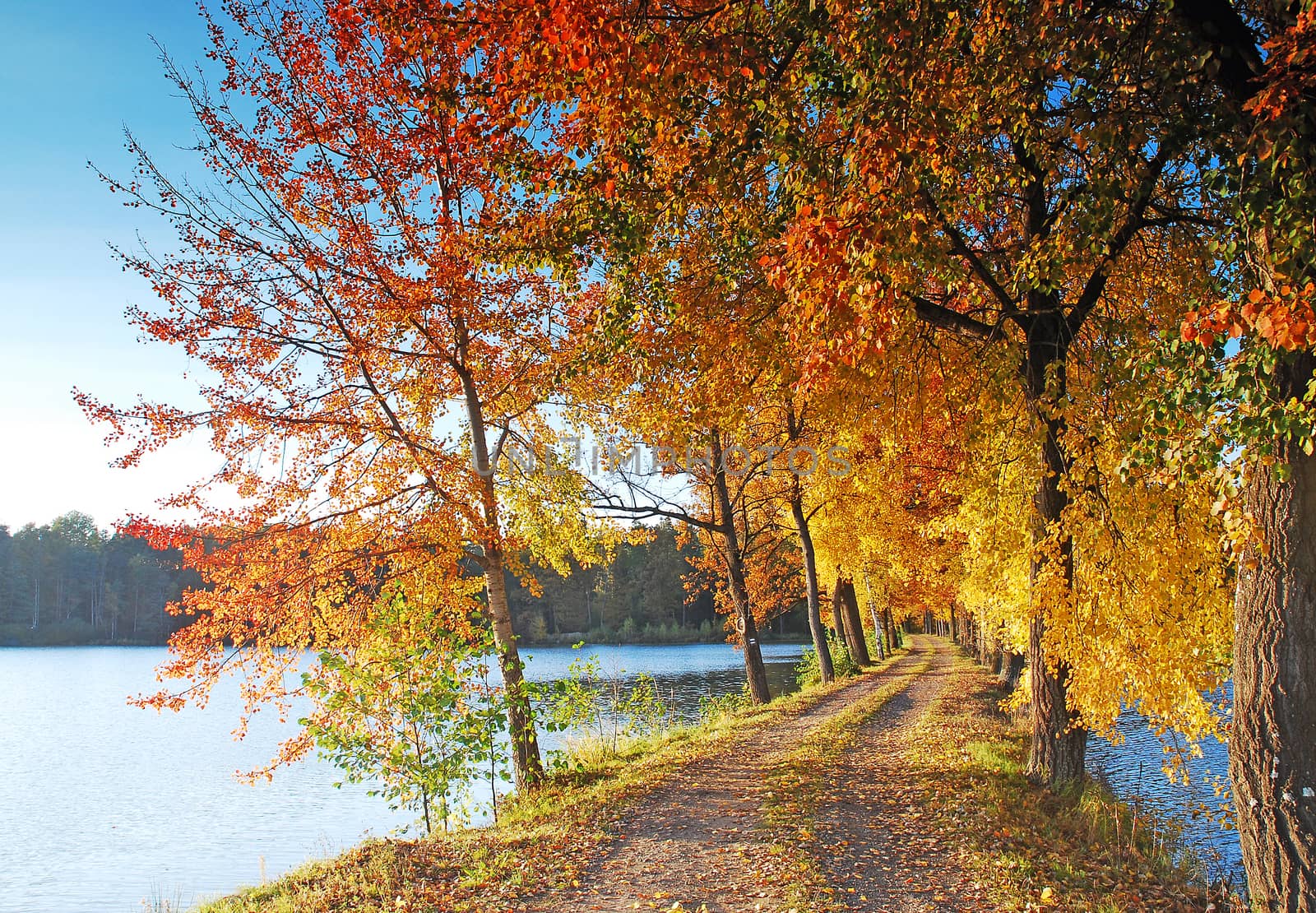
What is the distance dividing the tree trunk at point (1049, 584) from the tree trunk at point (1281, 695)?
294 cm

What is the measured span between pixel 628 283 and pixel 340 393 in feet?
18.0

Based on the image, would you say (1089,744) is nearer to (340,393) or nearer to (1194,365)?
(1194,365)

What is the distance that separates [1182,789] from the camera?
42.8 ft

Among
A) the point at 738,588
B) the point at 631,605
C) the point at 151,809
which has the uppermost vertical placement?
the point at 738,588

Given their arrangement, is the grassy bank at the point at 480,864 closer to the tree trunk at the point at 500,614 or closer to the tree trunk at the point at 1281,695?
the tree trunk at the point at 500,614

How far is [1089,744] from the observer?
17203mm

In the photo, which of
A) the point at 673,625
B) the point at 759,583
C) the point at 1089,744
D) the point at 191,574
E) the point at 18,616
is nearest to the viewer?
the point at 1089,744

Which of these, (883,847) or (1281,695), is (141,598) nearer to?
(883,847)

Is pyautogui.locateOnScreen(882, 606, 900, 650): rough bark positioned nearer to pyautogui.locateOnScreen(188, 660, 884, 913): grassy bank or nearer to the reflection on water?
the reflection on water

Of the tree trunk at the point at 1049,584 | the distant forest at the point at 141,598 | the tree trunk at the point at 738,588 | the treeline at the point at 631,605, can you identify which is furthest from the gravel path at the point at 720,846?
the treeline at the point at 631,605

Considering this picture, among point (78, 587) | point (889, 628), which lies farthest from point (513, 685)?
point (78, 587)

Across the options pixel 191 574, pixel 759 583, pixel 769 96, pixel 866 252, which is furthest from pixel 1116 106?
pixel 191 574

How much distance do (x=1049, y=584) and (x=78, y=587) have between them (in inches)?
3971

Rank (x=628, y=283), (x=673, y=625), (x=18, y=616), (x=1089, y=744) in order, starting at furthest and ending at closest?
1. (x=673, y=625)
2. (x=18, y=616)
3. (x=1089, y=744)
4. (x=628, y=283)
